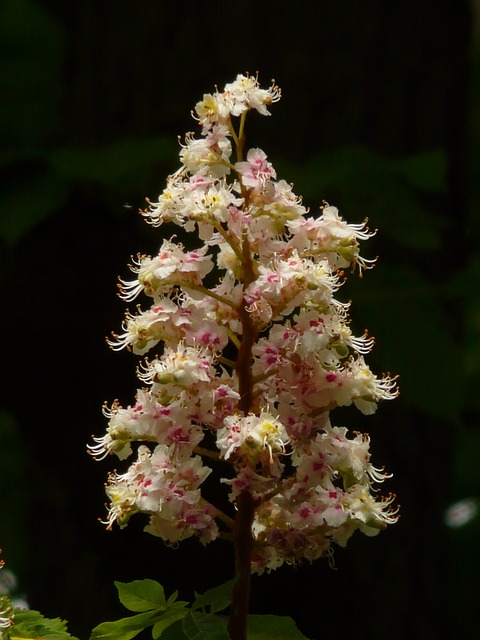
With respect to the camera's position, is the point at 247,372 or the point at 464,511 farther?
the point at 464,511

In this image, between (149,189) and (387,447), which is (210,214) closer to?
(149,189)

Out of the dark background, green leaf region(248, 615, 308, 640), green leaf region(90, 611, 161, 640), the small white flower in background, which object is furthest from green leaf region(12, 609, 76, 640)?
the small white flower in background

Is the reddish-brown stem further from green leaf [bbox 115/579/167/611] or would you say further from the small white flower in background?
the small white flower in background

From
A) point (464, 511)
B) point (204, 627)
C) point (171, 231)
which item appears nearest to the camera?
point (204, 627)

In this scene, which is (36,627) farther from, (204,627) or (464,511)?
(464,511)

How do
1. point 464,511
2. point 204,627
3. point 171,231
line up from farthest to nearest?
point 464,511 → point 171,231 → point 204,627

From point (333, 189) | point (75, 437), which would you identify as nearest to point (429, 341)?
point (333, 189)

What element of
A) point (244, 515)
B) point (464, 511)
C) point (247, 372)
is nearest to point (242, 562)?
point (244, 515)
